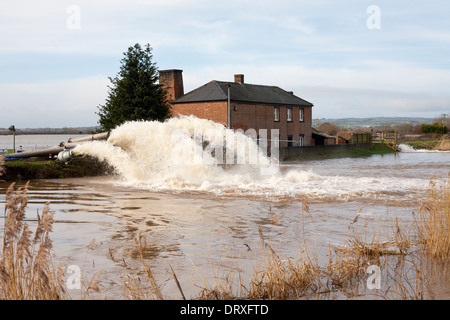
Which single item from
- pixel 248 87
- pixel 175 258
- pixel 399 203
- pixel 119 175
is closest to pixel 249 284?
pixel 175 258

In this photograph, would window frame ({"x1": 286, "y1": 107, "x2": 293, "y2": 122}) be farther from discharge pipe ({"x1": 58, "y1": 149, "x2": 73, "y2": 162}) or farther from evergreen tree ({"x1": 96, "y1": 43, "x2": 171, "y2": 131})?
discharge pipe ({"x1": 58, "y1": 149, "x2": 73, "y2": 162})

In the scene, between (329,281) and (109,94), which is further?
(109,94)

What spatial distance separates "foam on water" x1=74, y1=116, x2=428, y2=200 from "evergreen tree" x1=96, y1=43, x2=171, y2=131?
12.2 metres

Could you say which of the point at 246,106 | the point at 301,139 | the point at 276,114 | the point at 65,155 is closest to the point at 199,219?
the point at 65,155

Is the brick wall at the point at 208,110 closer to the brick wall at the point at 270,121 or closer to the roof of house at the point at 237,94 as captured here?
the roof of house at the point at 237,94

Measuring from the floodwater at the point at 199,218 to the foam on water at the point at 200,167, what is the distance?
0.12 meters

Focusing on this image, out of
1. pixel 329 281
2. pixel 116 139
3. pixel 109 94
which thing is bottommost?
pixel 329 281

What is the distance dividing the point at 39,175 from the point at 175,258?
667 inches

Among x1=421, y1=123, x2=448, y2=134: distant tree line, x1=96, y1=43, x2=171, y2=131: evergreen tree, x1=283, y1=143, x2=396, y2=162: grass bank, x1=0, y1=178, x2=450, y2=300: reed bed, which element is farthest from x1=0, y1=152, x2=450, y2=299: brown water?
x1=421, y1=123, x2=448, y2=134: distant tree line

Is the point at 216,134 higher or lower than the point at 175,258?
higher

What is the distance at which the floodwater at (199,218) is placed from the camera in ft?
27.9
